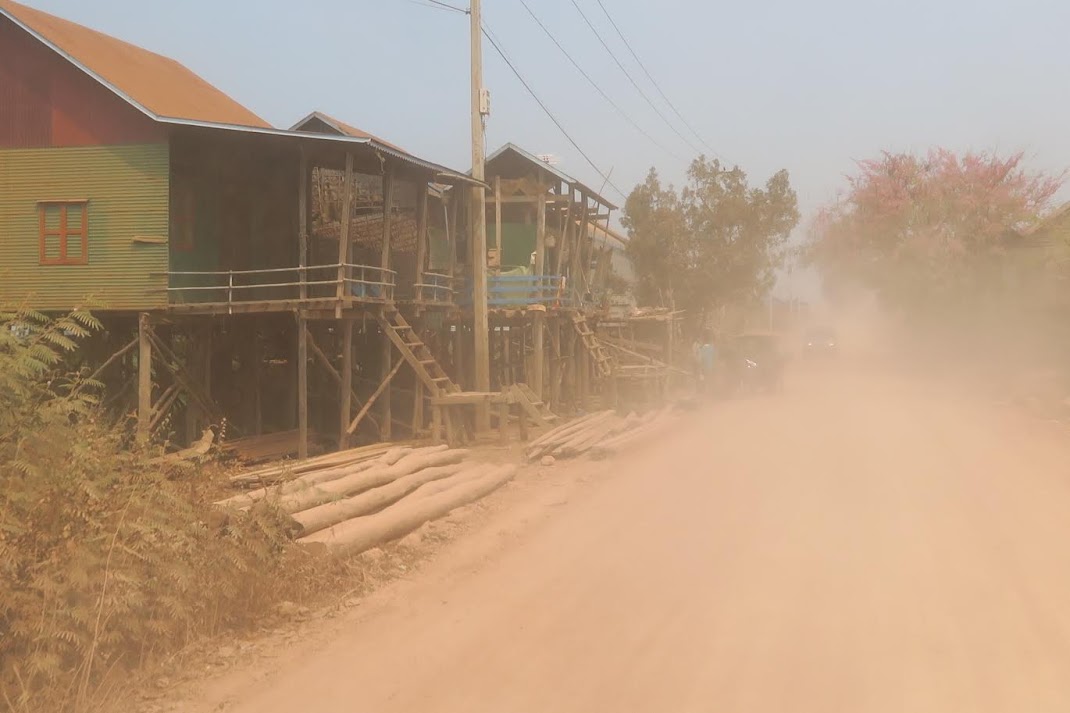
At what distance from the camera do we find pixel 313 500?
9359 mm

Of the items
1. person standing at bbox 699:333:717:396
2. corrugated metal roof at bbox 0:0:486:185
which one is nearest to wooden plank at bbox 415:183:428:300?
corrugated metal roof at bbox 0:0:486:185

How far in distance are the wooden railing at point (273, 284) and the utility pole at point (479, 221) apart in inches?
67.4

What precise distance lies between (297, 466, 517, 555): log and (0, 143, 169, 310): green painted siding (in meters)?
9.22

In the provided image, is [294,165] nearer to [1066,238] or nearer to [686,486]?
[686,486]

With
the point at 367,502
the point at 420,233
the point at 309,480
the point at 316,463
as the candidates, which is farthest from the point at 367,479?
the point at 420,233

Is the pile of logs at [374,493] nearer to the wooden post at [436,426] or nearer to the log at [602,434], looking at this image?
the log at [602,434]

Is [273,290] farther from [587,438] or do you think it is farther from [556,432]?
[587,438]

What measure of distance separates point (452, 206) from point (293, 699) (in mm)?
18749

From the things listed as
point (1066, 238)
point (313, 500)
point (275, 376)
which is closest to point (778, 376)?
point (1066, 238)

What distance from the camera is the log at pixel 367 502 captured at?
29.6ft

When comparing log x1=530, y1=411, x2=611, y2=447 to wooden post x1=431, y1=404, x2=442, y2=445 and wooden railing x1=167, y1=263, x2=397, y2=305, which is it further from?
wooden railing x1=167, y1=263, x2=397, y2=305

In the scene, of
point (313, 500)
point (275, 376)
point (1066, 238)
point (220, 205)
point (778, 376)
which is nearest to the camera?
point (313, 500)

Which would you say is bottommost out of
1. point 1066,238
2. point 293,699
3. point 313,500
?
point 293,699

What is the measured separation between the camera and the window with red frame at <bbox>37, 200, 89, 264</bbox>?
1912 cm
